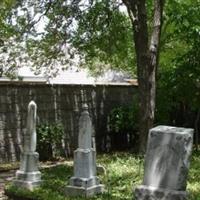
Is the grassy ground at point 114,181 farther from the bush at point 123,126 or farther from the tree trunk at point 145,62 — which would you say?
the bush at point 123,126

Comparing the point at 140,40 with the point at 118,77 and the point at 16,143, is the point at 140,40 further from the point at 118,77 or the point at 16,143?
the point at 118,77

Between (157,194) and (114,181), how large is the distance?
5272mm

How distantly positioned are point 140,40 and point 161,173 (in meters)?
9.16

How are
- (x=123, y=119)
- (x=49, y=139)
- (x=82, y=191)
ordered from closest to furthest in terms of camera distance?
(x=82, y=191) < (x=49, y=139) < (x=123, y=119)

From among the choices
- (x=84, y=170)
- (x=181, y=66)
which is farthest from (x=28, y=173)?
(x=181, y=66)

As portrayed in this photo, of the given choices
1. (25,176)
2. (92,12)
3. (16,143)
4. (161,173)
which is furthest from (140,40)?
(161,173)

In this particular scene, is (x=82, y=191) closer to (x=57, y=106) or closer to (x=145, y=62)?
(x=145, y=62)

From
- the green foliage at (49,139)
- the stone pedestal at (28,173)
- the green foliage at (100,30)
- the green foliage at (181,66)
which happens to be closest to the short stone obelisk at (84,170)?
the stone pedestal at (28,173)

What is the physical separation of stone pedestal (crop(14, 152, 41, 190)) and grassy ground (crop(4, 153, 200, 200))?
170 mm

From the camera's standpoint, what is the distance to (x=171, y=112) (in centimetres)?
1873

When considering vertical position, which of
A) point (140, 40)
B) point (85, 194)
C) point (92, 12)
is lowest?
point (85, 194)

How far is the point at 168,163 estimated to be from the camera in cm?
479

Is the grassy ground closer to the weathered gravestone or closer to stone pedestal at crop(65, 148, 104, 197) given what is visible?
stone pedestal at crop(65, 148, 104, 197)

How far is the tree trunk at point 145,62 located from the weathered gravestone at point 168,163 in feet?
28.7
